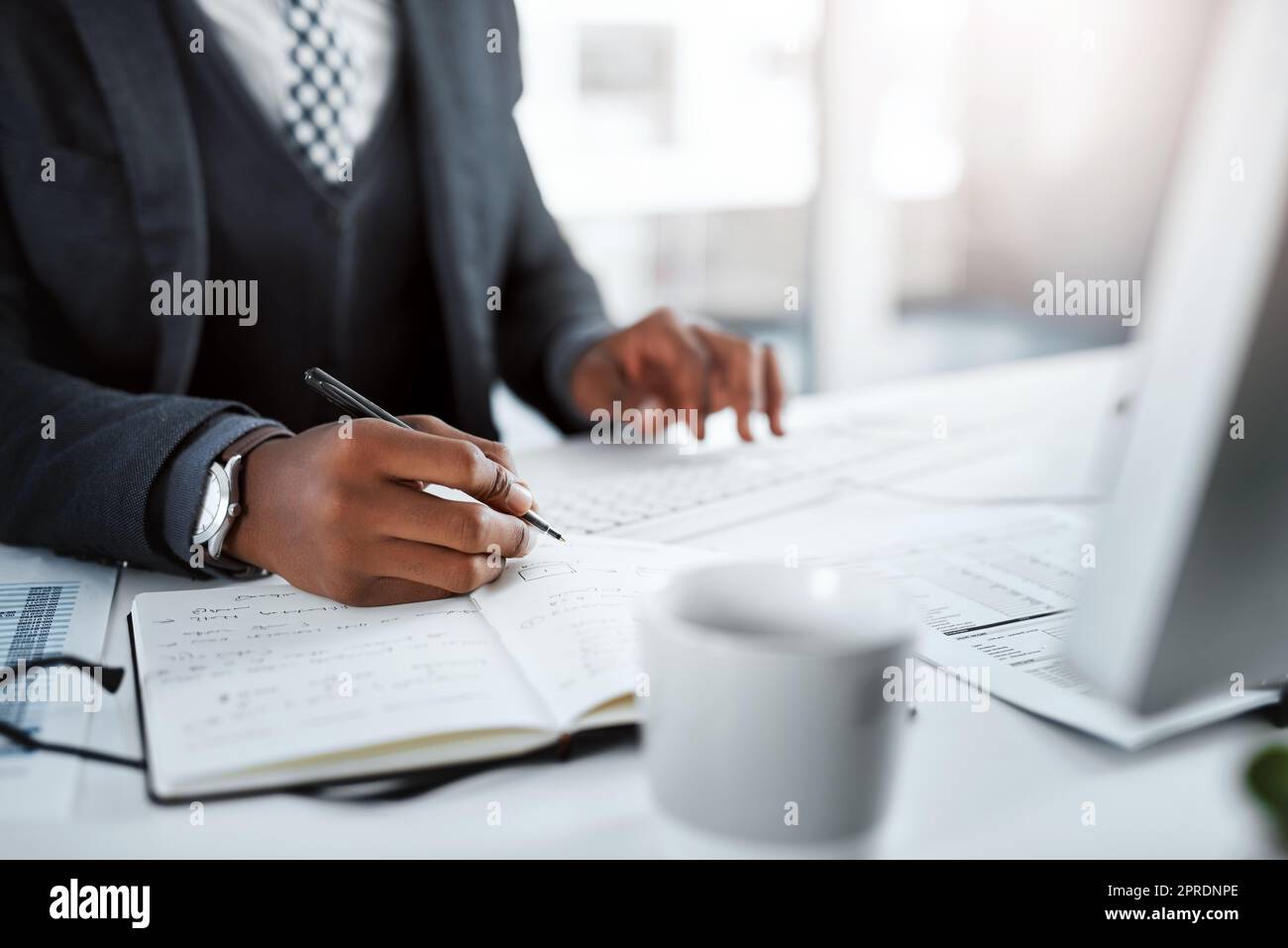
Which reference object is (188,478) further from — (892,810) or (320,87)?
(320,87)

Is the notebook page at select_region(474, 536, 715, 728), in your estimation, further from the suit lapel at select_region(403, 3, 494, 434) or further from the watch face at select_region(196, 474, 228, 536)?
the suit lapel at select_region(403, 3, 494, 434)

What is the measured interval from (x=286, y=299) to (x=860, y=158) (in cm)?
216

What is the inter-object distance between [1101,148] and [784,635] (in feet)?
16.9

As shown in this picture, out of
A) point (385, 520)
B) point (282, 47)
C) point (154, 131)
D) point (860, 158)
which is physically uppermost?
point (860, 158)

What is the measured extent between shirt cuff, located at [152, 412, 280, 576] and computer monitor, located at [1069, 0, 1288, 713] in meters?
0.51

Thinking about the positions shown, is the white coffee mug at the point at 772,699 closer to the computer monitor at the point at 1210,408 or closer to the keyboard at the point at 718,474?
the computer monitor at the point at 1210,408

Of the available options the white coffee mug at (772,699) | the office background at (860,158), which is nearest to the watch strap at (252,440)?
the white coffee mug at (772,699)

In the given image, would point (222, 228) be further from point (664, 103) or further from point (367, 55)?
point (664, 103)

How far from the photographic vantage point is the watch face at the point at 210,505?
26.3 inches

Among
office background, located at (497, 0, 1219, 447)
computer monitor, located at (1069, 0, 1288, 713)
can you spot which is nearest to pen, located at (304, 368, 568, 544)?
computer monitor, located at (1069, 0, 1288, 713)

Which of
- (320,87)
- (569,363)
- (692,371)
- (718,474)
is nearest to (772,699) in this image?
(718,474)

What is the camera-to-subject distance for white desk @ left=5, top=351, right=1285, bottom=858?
0.43 m

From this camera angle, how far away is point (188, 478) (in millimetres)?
682
